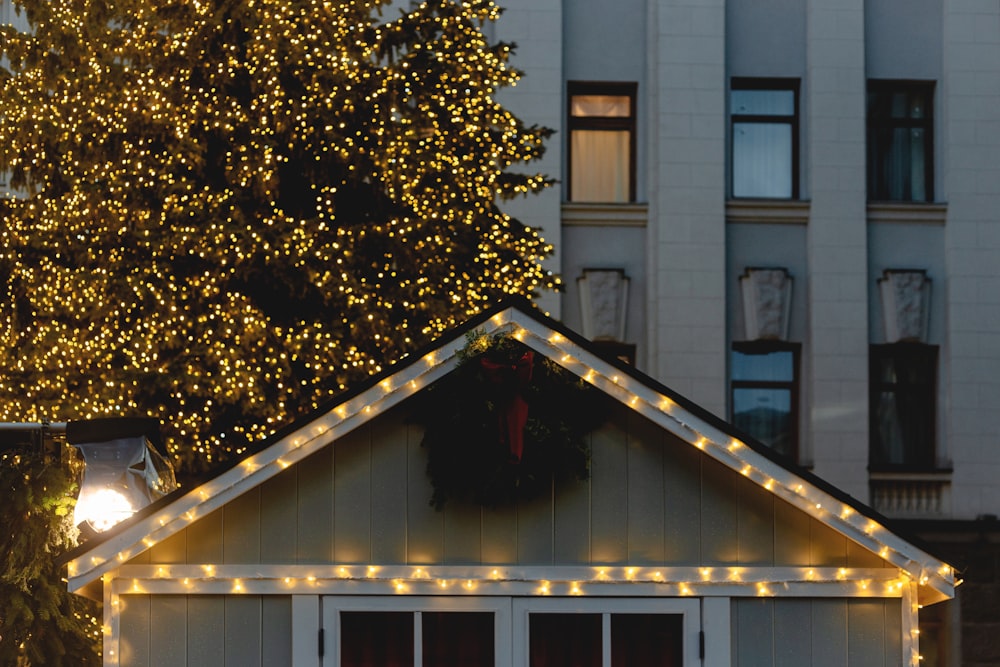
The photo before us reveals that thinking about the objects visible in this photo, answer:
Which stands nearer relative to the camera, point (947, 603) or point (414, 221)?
point (414, 221)

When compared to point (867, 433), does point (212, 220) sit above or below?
above

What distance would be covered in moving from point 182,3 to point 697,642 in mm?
8827

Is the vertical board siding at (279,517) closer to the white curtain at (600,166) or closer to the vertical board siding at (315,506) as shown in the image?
the vertical board siding at (315,506)

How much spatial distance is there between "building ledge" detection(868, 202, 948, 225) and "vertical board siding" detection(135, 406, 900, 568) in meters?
10.7

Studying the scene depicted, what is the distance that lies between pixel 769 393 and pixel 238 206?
7.80 m

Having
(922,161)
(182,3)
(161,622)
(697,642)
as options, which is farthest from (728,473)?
(922,161)

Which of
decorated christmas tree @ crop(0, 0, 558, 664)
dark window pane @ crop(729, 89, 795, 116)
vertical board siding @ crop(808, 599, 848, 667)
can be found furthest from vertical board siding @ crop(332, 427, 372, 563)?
dark window pane @ crop(729, 89, 795, 116)

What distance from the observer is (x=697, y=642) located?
912 cm

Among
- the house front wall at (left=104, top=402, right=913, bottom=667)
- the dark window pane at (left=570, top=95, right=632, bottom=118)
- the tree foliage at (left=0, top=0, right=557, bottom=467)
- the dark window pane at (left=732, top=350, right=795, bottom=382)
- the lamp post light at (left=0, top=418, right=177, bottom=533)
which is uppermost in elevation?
the dark window pane at (left=570, top=95, right=632, bottom=118)

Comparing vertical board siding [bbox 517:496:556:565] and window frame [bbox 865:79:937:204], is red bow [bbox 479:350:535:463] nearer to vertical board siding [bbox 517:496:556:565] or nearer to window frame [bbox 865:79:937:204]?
vertical board siding [bbox 517:496:556:565]

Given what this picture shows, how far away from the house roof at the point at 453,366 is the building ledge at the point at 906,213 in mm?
10671

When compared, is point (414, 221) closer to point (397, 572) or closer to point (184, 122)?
point (184, 122)

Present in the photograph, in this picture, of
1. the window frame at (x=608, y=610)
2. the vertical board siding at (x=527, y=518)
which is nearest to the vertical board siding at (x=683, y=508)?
the vertical board siding at (x=527, y=518)

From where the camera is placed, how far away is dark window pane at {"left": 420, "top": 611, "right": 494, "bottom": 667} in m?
9.16
